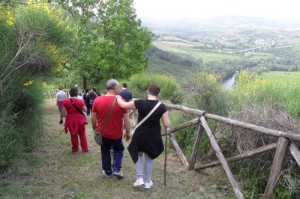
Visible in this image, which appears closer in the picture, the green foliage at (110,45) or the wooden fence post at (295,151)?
the wooden fence post at (295,151)

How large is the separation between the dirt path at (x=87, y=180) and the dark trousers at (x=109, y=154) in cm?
22

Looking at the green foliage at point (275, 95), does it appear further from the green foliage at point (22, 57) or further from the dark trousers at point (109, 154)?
the green foliage at point (22, 57)

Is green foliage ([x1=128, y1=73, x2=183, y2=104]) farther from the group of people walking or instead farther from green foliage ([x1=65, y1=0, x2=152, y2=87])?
the group of people walking

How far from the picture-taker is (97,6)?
2739 centimetres

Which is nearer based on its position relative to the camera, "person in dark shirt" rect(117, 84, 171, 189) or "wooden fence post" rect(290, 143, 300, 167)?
"wooden fence post" rect(290, 143, 300, 167)

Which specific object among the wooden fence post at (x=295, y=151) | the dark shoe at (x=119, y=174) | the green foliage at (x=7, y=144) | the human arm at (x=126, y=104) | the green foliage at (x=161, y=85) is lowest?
the green foliage at (x=161, y=85)

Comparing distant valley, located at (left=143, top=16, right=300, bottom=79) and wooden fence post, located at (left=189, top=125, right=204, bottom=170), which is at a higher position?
wooden fence post, located at (left=189, top=125, right=204, bottom=170)

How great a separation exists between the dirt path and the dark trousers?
0.73 ft

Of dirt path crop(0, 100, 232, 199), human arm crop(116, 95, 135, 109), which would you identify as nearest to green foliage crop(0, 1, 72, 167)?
dirt path crop(0, 100, 232, 199)

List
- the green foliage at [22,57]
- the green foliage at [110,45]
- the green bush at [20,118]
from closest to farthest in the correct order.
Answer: the green bush at [20,118] < the green foliage at [22,57] < the green foliage at [110,45]

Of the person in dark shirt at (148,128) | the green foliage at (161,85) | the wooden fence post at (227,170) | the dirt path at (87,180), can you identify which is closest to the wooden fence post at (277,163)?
the wooden fence post at (227,170)

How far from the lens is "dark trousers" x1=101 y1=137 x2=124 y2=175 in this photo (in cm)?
627

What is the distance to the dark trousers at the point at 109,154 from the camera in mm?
6267

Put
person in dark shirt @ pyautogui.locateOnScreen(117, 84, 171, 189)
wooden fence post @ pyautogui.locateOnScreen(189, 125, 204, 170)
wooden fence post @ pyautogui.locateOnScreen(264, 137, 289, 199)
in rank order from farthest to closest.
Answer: wooden fence post @ pyautogui.locateOnScreen(189, 125, 204, 170)
person in dark shirt @ pyautogui.locateOnScreen(117, 84, 171, 189)
wooden fence post @ pyautogui.locateOnScreen(264, 137, 289, 199)
